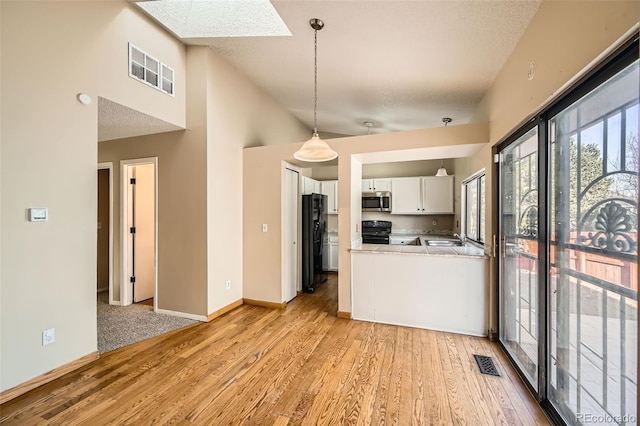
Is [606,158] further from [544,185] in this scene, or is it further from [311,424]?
[311,424]

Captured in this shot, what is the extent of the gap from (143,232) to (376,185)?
14.5 ft

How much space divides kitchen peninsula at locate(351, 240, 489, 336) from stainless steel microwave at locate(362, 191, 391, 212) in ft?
8.27

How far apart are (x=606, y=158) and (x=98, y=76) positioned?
368cm

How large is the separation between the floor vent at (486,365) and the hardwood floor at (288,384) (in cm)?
5

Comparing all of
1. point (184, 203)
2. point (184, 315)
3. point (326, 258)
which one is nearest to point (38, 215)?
point (184, 203)

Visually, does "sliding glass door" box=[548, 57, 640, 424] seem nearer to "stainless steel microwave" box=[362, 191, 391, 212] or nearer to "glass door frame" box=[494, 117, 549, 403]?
"glass door frame" box=[494, 117, 549, 403]

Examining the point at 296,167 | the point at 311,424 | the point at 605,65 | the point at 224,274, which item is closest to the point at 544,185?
the point at 605,65

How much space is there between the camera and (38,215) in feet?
6.81

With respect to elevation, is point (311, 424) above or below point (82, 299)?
below

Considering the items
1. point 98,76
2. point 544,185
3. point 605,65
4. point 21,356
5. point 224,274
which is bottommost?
point 21,356

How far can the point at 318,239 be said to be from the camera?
16.8ft

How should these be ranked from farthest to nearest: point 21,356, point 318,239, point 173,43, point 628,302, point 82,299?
point 318,239 < point 173,43 < point 82,299 < point 21,356 < point 628,302

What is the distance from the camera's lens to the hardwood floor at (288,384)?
1.77 metres

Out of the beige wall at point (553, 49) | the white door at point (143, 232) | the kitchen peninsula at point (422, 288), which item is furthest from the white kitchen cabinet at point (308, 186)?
the beige wall at point (553, 49)
